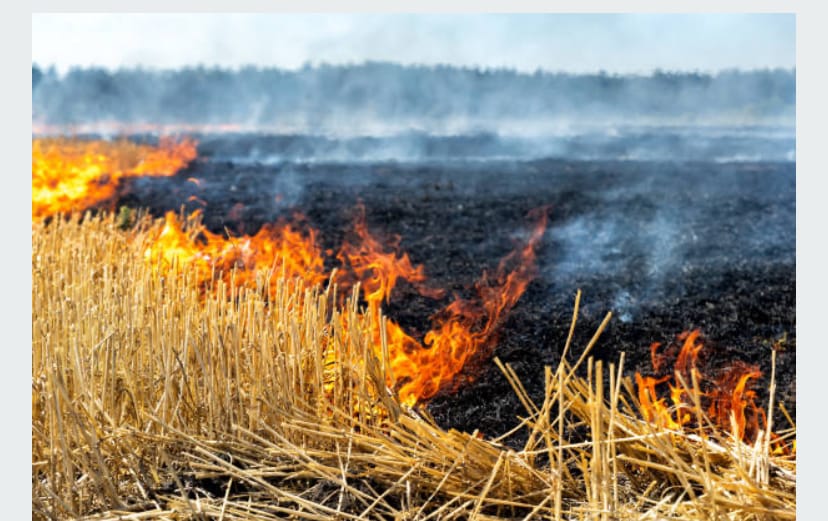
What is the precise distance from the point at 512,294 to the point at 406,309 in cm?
44

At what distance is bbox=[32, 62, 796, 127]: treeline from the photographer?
557 cm

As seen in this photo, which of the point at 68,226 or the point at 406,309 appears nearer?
the point at 406,309

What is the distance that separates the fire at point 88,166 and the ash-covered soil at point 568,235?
18 cm

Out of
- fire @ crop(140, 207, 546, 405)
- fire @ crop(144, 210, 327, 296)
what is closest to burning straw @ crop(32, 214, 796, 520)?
fire @ crop(140, 207, 546, 405)

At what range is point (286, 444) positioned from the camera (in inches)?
77.5

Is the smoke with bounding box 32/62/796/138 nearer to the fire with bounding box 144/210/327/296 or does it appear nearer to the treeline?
the treeline

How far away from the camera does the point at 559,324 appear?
129 inches

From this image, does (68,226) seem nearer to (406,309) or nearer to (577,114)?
(406,309)

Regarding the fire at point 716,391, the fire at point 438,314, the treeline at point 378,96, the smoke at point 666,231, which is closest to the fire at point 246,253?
the fire at point 438,314

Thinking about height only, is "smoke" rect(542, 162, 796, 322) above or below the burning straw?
above

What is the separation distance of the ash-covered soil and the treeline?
374mm
